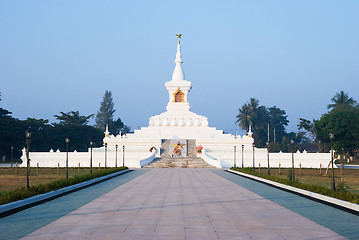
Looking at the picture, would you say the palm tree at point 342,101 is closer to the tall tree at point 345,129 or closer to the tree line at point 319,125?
the tree line at point 319,125

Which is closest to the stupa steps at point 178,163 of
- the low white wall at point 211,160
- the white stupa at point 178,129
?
the low white wall at point 211,160

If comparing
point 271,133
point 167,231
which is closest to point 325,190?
point 167,231

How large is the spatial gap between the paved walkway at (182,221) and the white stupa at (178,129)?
169 feet

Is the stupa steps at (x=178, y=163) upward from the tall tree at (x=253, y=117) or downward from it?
downward

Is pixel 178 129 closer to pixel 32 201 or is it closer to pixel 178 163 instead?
pixel 178 163

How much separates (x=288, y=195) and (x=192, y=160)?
3859cm

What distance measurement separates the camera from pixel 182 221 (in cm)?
1338

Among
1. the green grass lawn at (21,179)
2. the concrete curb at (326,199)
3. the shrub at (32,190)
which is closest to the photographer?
the concrete curb at (326,199)

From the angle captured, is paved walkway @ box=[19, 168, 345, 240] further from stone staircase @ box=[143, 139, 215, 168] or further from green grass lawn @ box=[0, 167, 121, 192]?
stone staircase @ box=[143, 139, 215, 168]

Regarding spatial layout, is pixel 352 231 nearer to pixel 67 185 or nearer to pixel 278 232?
pixel 278 232

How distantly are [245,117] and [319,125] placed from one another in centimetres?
5772

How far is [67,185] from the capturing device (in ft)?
78.4

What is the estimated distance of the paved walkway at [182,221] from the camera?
444 inches

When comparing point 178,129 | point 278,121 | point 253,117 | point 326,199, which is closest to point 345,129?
point 178,129
